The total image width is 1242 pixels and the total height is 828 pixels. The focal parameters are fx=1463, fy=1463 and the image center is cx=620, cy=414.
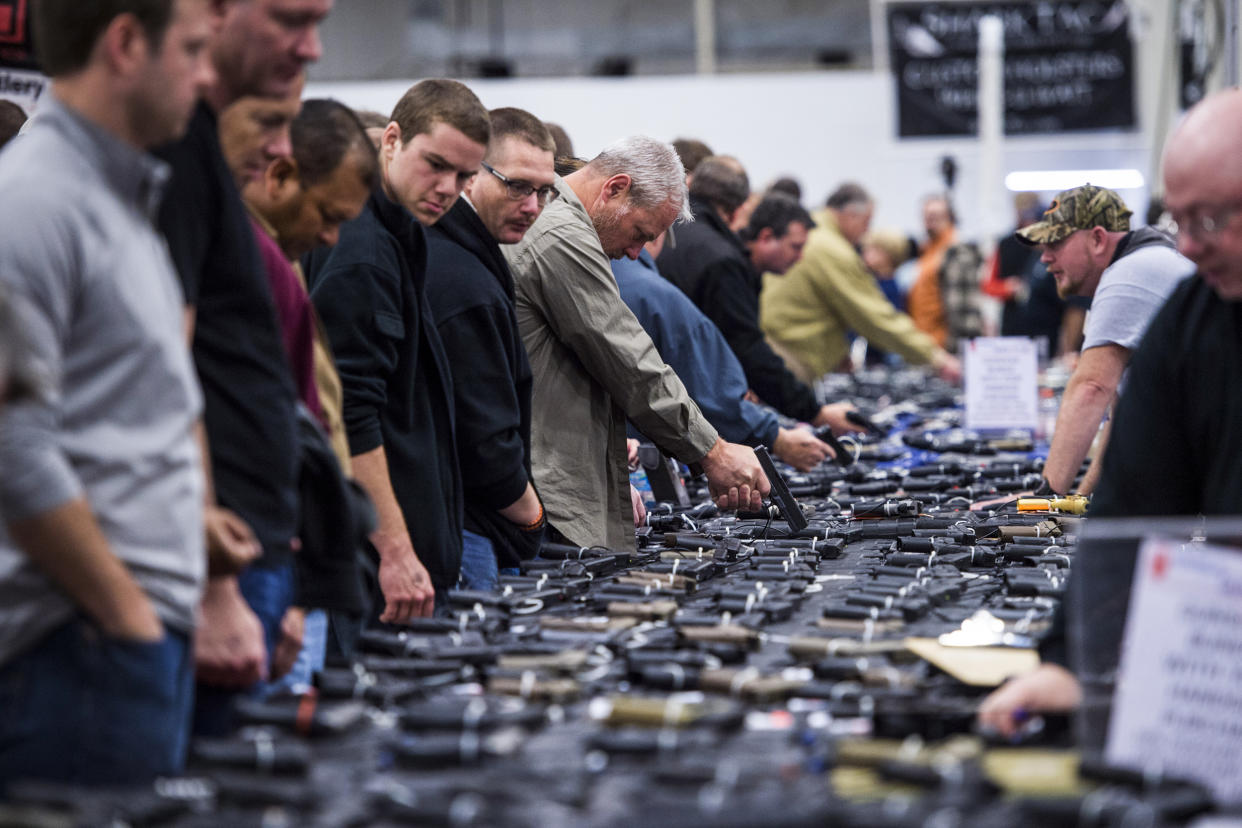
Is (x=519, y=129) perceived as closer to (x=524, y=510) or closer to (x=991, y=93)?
(x=524, y=510)

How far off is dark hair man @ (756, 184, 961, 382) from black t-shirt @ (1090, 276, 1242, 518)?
5432mm

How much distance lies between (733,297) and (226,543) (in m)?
3.95

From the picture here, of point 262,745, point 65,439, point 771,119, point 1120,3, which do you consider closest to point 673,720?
point 262,745

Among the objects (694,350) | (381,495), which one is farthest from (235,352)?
(694,350)

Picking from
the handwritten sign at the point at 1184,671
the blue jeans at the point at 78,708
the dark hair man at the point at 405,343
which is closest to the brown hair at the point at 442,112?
the dark hair man at the point at 405,343

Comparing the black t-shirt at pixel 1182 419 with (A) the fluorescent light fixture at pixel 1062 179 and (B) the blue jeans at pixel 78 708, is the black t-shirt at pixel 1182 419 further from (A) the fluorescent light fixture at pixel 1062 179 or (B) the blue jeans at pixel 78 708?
(A) the fluorescent light fixture at pixel 1062 179

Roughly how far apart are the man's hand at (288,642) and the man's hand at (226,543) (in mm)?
379

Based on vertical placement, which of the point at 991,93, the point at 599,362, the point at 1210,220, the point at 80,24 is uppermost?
the point at 991,93

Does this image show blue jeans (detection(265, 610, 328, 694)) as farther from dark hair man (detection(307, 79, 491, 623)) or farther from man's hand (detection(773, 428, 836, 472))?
man's hand (detection(773, 428, 836, 472))

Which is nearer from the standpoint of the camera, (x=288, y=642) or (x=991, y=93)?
(x=288, y=642)

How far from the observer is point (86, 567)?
5.24ft

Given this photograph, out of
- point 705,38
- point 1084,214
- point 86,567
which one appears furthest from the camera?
point 705,38

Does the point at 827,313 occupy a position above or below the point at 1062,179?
below

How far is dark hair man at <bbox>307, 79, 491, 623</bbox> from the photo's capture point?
2904 mm
